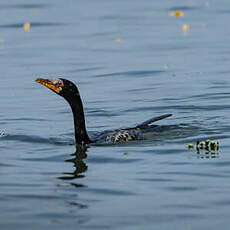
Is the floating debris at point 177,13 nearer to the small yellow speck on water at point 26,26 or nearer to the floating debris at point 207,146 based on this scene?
the small yellow speck on water at point 26,26

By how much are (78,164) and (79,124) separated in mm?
1664

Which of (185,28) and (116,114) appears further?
(185,28)

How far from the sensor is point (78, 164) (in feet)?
36.1

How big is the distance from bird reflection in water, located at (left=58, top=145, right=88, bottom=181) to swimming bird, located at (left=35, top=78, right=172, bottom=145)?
0.92 ft

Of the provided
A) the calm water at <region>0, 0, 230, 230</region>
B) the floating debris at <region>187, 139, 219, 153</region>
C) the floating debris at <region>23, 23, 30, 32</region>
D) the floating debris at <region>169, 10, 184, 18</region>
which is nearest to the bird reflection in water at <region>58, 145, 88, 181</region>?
the calm water at <region>0, 0, 230, 230</region>

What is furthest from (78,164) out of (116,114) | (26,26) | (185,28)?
(26,26)

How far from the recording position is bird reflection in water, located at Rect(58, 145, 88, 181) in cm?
1020

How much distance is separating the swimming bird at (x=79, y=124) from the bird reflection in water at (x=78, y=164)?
0.92 ft

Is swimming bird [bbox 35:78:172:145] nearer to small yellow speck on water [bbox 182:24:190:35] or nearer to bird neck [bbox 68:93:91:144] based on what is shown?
bird neck [bbox 68:93:91:144]

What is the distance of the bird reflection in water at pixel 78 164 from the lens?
10.2 meters

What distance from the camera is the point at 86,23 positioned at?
27.2m

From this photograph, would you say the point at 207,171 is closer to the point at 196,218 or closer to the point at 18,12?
the point at 196,218

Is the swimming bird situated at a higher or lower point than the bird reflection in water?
higher

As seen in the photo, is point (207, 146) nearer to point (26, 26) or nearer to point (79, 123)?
point (79, 123)
